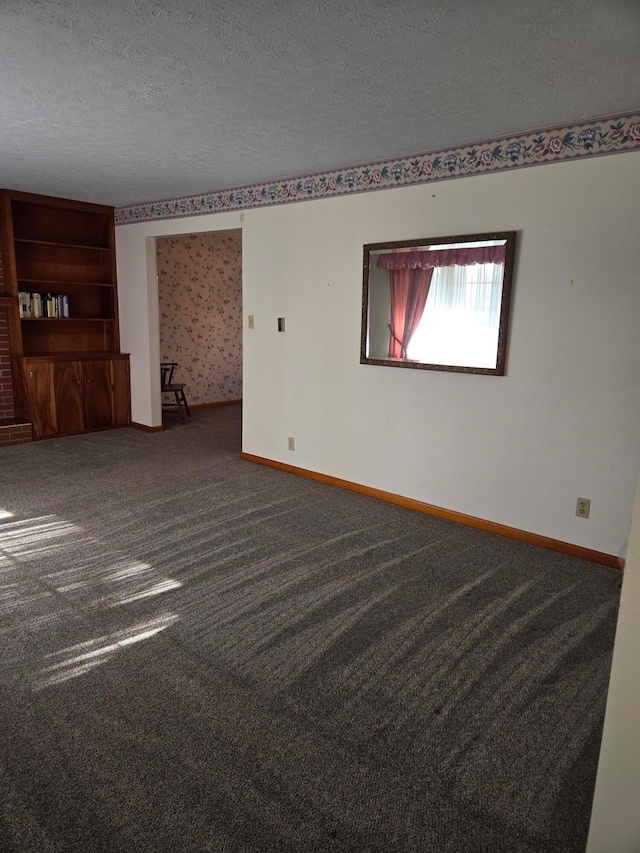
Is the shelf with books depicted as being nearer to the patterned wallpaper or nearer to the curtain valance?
the patterned wallpaper

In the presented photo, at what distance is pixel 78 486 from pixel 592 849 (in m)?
4.04

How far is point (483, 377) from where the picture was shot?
3514mm

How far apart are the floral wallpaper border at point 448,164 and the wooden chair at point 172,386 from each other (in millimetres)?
2167

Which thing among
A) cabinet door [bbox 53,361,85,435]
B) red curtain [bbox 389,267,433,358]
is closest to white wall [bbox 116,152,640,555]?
red curtain [bbox 389,267,433,358]

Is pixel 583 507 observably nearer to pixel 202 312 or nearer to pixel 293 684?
pixel 293 684

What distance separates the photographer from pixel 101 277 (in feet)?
20.7

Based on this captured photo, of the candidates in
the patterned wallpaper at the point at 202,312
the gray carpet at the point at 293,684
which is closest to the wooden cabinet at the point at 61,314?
the patterned wallpaper at the point at 202,312

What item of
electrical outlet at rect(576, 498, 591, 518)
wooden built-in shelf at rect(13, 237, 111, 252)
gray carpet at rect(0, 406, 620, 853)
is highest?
wooden built-in shelf at rect(13, 237, 111, 252)

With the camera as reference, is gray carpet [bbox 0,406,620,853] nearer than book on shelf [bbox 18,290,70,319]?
Yes

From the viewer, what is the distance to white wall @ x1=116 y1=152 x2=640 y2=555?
299 centimetres

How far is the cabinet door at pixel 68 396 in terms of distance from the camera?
5.73m

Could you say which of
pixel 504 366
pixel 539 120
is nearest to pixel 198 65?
pixel 539 120

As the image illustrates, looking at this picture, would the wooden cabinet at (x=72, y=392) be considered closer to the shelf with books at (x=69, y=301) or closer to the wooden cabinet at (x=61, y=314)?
the wooden cabinet at (x=61, y=314)

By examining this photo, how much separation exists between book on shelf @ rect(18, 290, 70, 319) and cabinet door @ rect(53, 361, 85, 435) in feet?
1.79
